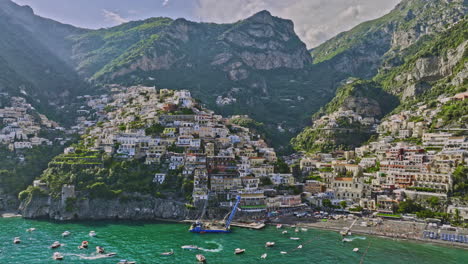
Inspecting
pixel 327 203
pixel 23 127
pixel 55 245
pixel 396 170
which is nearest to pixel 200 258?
pixel 55 245

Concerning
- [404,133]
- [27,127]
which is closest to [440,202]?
[404,133]

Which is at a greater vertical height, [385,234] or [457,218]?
[457,218]

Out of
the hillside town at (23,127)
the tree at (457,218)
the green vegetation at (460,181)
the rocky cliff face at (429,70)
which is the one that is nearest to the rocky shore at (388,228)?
the tree at (457,218)

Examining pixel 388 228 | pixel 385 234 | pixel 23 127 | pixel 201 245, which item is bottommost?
pixel 201 245

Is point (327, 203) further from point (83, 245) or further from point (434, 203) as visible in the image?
point (83, 245)

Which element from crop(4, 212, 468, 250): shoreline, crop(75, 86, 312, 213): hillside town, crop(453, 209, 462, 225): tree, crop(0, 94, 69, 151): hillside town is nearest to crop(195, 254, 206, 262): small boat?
crop(4, 212, 468, 250): shoreline

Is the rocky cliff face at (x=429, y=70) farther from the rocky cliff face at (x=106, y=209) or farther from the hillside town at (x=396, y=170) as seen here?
the rocky cliff face at (x=106, y=209)

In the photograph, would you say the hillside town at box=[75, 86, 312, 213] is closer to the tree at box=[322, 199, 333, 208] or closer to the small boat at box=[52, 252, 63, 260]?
the tree at box=[322, 199, 333, 208]
